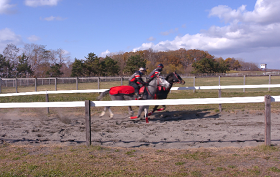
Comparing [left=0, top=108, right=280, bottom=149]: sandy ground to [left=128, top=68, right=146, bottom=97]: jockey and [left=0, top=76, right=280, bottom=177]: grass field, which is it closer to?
[left=0, top=76, right=280, bottom=177]: grass field

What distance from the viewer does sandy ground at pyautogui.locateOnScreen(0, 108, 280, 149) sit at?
18.7ft

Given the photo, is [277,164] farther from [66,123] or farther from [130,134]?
[66,123]

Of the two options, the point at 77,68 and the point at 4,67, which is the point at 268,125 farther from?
the point at 4,67

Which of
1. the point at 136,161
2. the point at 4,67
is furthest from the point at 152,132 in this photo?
the point at 4,67

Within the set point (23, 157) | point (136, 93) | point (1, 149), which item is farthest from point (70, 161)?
point (136, 93)

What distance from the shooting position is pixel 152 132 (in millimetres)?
6789

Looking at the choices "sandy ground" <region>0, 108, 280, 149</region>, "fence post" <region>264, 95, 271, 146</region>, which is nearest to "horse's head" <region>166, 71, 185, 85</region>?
"sandy ground" <region>0, 108, 280, 149</region>

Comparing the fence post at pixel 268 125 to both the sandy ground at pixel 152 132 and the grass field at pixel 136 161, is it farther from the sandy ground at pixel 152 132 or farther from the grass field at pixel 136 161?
the sandy ground at pixel 152 132

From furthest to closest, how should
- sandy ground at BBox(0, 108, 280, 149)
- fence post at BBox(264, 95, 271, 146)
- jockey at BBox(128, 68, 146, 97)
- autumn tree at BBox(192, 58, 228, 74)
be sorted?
autumn tree at BBox(192, 58, 228, 74) → jockey at BBox(128, 68, 146, 97) → sandy ground at BBox(0, 108, 280, 149) → fence post at BBox(264, 95, 271, 146)

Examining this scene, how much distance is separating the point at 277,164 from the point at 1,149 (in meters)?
5.61

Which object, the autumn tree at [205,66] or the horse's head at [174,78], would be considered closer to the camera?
the horse's head at [174,78]

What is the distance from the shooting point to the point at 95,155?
4.71 m

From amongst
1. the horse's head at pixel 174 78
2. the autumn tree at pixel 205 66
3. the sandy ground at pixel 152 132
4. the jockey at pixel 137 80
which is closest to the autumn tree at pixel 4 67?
the autumn tree at pixel 205 66

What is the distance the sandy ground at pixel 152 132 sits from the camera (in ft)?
18.7
